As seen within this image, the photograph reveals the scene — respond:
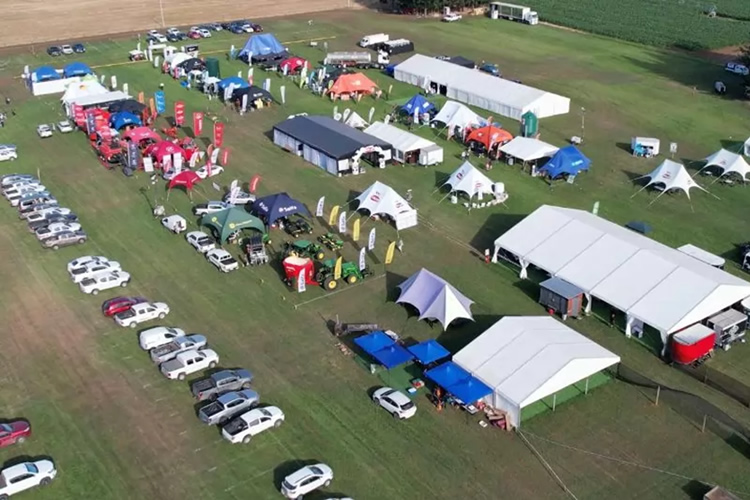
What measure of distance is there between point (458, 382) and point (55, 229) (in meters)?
26.4

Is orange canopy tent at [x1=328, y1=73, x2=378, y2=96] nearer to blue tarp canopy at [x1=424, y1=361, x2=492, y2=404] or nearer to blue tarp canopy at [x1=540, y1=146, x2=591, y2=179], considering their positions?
blue tarp canopy at [x1=540, y1=146, x2=591, y2=179]

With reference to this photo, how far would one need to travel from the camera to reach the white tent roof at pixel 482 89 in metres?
65.7

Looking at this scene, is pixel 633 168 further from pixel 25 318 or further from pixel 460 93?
pixel 25 318

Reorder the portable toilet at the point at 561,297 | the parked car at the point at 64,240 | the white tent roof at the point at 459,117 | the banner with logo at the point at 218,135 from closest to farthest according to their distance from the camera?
1. the portable toilet at the point at 561,297
2. the parked car at the point at 64,240
3. the banner with logo at the point at 218,135
4. the white tent roof at the point at 459,117

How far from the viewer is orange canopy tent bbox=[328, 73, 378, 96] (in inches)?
2744

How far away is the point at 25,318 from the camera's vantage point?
38.6m

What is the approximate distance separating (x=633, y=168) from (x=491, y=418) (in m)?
31.1

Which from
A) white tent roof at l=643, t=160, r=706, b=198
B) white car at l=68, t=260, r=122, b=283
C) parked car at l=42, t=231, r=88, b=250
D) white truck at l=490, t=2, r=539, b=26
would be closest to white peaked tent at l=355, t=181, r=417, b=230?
white car at l=68, t=260, r=122, b=283

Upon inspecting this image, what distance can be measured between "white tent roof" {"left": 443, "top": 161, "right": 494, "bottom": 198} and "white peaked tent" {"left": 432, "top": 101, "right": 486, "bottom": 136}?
35.8 feet

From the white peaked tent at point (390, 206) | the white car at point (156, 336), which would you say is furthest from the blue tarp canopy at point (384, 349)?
the white peaked tent at point (390, 206)

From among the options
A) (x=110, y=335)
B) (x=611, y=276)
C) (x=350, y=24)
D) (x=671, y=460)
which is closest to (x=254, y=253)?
(x=110, y=335)

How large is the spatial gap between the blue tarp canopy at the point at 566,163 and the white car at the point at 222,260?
22.7m

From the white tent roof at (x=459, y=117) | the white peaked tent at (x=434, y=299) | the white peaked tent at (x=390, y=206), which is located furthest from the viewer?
the white tent roof at (x=459, y=117)

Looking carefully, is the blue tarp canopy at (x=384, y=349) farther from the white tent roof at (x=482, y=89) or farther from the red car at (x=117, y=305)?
the white tent roof at (x=482, y=89)
